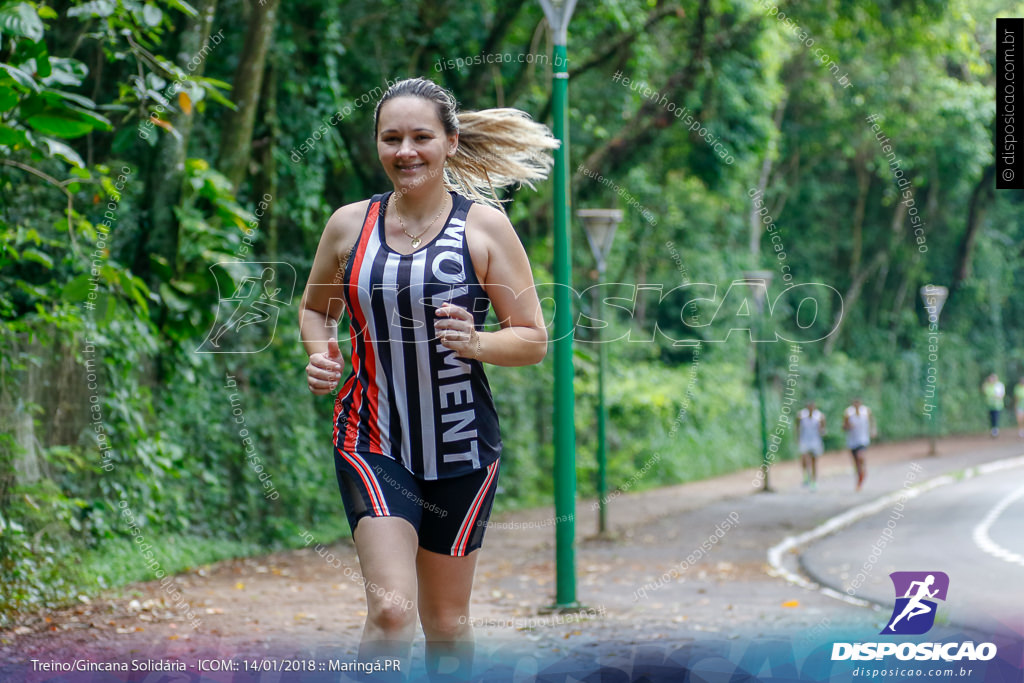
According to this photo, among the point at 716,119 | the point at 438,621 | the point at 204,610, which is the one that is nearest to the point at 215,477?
the point at 204,610

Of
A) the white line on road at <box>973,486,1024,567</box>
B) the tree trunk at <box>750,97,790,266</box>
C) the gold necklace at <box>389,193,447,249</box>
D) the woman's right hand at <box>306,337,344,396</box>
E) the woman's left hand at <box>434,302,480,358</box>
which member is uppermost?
the tree trunk at <box>750,97,790,266</box>

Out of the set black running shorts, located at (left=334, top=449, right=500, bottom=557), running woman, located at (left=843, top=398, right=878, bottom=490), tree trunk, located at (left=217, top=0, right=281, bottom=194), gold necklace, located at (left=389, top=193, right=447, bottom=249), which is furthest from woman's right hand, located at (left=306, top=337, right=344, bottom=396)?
running woman, located at (left=843, top=398, right=878, bottom=490)

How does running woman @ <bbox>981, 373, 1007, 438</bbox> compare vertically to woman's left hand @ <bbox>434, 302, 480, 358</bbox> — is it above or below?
below

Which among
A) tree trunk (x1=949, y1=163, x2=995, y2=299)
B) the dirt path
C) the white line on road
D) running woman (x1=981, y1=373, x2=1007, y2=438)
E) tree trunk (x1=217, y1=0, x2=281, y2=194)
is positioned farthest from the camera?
tree trunk (x1=949, y1=163, x2=995, y2=299)

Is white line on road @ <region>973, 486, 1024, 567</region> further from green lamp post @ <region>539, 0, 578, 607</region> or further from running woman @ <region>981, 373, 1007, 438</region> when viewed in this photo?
running woman @ <region>981, 373, 1007, 438</region>

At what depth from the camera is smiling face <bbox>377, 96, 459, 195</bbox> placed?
3.40m

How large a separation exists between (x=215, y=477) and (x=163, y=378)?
3.88ft

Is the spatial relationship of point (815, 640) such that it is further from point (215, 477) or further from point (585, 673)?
point (215, 477)

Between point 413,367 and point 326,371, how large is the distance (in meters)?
0.26

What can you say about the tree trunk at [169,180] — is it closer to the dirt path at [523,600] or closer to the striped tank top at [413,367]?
the dirt path at [523,600]

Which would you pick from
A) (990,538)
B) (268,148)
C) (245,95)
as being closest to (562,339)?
(245,95)

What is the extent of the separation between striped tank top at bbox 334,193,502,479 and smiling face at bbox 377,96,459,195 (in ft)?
0.51

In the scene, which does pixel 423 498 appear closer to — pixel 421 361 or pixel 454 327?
pixel 421 361

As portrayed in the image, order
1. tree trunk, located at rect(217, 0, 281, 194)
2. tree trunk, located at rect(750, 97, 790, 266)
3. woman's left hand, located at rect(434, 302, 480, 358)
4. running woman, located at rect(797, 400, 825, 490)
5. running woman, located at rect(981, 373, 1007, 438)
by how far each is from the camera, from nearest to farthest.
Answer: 1. woman's left hand, located at rect(434, 302, 480, 358)
2. tree trunk, located at rect(217, 0, 281, 194)
3. running woman, located at rect(797, 400, 825, 490)
4. tree trunk, located at rect(750, 97, 790, 266)
5. running woman, located at rect(981, 373, 1007, 438)
